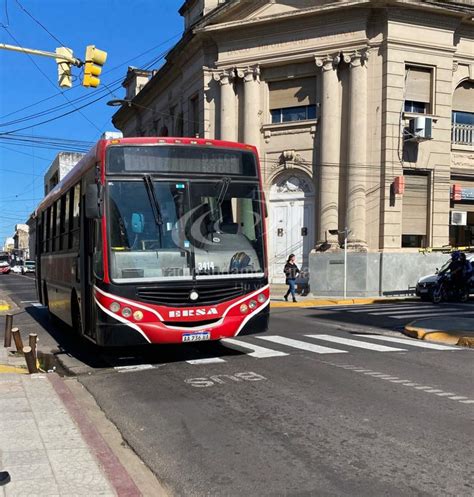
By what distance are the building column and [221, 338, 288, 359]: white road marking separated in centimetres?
1474

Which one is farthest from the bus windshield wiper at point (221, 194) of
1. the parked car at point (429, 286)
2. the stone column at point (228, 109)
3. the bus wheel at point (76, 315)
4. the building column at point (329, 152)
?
the stone column at point (228, 109)

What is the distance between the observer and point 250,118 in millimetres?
27188

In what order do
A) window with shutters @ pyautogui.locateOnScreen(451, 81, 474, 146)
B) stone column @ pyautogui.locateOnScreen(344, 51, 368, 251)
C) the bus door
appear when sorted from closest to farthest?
→ the bus door
stone column @ pyautogui.locateOnScreen(344, 51, 368, 251)
window with shutters @ pyautogui.locateOnScreen(451, 81, 474, 146)

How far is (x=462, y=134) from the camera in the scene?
2745cm

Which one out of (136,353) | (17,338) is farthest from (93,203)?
(17,338)

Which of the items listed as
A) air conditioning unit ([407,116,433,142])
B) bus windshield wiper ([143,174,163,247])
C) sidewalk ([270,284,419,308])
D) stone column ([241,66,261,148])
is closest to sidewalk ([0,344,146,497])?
bus windshield wiper ([143,174,163,247])

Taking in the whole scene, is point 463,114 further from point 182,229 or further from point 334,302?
point 182,229

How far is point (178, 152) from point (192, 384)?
3.51m

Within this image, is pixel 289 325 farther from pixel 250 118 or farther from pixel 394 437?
pixel 250 118

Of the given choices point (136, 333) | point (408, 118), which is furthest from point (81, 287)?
point (408, 118)

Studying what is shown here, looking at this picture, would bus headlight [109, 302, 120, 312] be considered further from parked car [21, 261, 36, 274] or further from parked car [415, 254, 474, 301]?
parked car [21, 261, 36, 274]

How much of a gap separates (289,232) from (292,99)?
629cm

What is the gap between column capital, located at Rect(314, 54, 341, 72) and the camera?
84.1 ft

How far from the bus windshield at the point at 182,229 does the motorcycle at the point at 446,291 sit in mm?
14157
